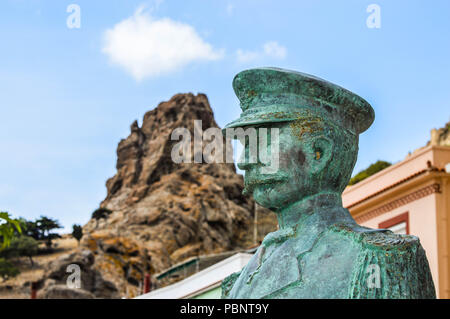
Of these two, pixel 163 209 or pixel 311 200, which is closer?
pixel 311 200

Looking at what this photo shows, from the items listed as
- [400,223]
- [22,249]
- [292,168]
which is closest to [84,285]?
[22,249]

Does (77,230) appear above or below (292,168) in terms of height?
above

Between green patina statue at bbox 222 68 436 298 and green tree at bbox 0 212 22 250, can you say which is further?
green tree at bbox 0 212 22 250

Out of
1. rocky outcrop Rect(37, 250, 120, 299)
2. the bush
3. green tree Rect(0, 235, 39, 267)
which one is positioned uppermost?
green tree Rect(0, 235, 39, 267)

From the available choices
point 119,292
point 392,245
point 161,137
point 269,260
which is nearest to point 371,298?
point 392,245

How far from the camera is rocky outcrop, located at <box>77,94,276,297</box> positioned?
5631cm

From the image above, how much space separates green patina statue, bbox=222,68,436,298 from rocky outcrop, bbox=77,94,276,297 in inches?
1912

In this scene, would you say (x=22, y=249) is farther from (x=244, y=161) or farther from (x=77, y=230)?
(x=244, y=161)

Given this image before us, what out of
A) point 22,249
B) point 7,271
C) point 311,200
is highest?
point 22,249

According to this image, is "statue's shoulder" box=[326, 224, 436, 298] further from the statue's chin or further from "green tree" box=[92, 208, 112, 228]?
"green tree" box=[92, 208, 112, 228]

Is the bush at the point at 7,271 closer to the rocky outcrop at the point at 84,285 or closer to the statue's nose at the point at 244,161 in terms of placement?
the rocky outcrop at the point at 84,285

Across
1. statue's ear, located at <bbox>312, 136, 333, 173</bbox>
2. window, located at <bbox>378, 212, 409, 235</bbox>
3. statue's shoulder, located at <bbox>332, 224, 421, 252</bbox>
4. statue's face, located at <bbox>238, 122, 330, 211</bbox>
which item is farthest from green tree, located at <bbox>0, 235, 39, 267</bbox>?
statue's shoulder, located at <bbox>332, 224, 421, 252</bbox>

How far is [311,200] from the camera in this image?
4.47 metres

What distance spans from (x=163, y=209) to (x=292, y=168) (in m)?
62.0
